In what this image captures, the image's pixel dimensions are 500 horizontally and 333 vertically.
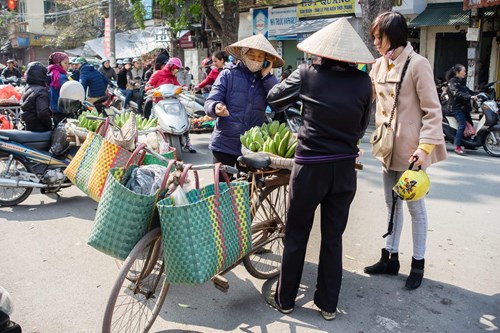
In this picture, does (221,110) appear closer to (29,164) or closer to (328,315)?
(328,315)

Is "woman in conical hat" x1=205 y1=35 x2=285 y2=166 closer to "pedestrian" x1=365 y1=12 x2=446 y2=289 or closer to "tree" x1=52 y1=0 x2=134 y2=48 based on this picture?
"pedestrian" x1=365 y1=12 x2=446 y2=289

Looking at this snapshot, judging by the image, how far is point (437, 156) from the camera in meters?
3.49

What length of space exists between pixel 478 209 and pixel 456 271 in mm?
1821

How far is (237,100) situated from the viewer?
3.89 meters

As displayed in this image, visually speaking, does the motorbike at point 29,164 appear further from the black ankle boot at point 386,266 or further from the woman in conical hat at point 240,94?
the black ankle boot at point 386,266

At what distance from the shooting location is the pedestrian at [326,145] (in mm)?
2922

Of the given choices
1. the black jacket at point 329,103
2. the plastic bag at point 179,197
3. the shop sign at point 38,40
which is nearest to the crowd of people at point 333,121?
the black jacket at point 329,103

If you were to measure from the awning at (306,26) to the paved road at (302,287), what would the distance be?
493 inches

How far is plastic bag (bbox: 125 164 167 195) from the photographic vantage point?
2.84 metres

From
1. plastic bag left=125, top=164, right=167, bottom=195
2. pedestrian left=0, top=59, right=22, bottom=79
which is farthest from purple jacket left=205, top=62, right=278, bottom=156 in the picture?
pedestrian left=0, top=59, right=22, bottom=79

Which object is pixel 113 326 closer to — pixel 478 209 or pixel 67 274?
pixel 67 274

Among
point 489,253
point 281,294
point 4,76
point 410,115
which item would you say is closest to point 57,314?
point 281,294

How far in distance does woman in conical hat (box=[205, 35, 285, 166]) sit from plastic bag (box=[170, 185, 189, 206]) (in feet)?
3.89

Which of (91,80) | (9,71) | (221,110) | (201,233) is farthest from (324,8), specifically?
(201,233)
